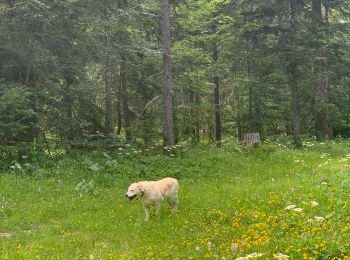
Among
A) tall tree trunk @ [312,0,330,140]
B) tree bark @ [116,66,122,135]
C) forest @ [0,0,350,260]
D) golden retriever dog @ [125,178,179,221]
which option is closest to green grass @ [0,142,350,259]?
forest @ [0,0,350,260]

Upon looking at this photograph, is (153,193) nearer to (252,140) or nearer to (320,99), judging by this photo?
(252,140)

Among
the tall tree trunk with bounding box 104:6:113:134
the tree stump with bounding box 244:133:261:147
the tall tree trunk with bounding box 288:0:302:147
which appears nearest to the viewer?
the tall tree trunk with bounding box 104:6:113:134

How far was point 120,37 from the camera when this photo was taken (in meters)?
23.4

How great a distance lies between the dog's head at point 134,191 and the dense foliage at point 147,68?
22.7 feet

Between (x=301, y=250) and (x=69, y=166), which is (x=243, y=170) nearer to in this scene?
(x=69, y=166)

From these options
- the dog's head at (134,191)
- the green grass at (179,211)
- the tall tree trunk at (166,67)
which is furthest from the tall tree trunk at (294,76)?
the dog's head at (134,191)

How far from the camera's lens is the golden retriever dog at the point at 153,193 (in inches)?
378

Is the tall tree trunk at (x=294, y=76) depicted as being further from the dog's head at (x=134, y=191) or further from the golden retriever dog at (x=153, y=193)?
the dog's head at (x=134, y=191)

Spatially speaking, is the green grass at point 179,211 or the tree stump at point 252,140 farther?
the tree stump at point 252,140

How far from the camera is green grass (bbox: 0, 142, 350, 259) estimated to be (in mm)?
7098

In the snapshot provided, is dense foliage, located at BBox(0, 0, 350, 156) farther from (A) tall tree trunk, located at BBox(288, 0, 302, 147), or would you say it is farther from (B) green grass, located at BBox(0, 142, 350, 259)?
(B) green grass, located at BBox(0, 142, 350, 259)

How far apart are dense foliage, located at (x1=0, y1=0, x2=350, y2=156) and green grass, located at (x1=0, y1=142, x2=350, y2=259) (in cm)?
298

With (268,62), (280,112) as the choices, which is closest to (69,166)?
(268,62)

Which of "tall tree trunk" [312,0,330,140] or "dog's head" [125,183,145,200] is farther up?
"tall tree trunk" [312,0,330,140]
